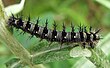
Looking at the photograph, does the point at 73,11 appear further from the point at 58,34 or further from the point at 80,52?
the point at 80,52

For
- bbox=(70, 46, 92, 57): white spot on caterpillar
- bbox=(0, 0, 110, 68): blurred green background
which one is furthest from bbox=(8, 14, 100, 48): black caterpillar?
bbox=(0, 0, 110, 68): blurred green background

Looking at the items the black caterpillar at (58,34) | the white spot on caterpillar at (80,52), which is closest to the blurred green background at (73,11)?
the black caterpillar at (58,34)

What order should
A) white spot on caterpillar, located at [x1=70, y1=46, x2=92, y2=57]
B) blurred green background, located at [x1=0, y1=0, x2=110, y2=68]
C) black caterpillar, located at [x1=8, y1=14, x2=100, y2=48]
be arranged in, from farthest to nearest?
blurred green background, located at [x1=0, y1=0, x2=110, y2=68]
black caterpillar, located at [x1=8, y1=14, x2=100, y2=48]
white spot on caterpillar, located at [x1=70, y1=46, x2=92, y2=57]

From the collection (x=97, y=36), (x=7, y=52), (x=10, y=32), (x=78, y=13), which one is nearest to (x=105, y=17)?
(x=78, y=13)

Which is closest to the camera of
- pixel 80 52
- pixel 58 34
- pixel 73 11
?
pixel 80 52

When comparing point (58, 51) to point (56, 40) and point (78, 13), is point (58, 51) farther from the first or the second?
point (78, 13)

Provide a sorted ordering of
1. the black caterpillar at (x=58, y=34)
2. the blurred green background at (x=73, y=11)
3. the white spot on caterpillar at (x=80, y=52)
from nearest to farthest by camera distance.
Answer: the white spot on caterpillar at (x=80, y=52) < the black caterpillar at (x=58, y=34) < the blurred green background at (x=73, y=11)

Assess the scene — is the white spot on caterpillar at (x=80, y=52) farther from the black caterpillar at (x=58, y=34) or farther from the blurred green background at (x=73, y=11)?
the blurred green background at (x=73, y=11)

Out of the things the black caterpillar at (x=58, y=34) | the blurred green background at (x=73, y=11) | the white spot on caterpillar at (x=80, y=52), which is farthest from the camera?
the blurred green background at (x=73, y=11)

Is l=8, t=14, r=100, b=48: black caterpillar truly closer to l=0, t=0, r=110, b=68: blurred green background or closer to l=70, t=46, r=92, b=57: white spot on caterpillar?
l=70, t=46, r=92, b=57: white spot on caterpillar

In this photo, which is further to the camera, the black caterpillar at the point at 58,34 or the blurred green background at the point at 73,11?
the blurred green background at the point at 73,11

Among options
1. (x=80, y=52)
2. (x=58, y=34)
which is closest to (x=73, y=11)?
(x=58, y=34)
